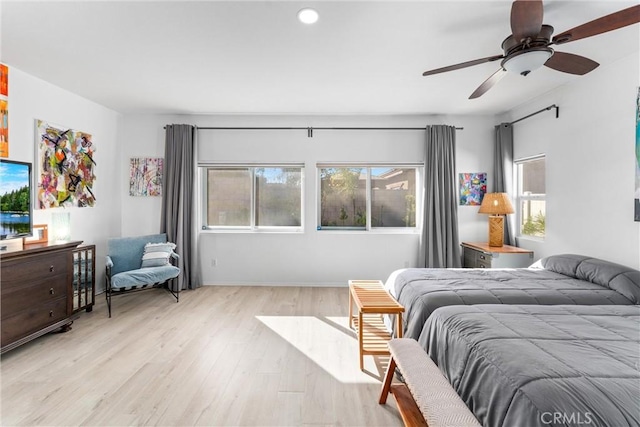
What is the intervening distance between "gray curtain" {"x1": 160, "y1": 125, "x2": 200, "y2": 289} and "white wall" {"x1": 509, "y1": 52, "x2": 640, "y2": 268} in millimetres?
4736

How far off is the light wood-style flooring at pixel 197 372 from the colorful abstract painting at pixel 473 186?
267 cm

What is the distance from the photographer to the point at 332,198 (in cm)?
492

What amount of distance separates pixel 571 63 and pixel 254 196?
13.2ft

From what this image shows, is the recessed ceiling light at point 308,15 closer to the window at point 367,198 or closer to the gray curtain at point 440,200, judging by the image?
the window at point 367,198

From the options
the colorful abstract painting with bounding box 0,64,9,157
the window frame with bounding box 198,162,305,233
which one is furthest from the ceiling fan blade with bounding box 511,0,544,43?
the colorful abstract painting with bounding box 0,64,9,157

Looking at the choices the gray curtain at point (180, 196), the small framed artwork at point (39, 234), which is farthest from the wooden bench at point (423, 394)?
the small framed artwork at point (39, 234)

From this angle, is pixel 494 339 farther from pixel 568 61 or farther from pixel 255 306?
pixel 255 306

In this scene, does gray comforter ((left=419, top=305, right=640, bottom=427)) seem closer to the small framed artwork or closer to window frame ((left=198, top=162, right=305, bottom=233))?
window frame ((left=198, top=162, right=305, bottom=233))

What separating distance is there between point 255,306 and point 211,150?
2464 millimetres

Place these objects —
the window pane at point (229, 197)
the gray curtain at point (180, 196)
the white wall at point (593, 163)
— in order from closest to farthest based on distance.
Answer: the white wall at point (593, 163), the gray curtain at point (180, 196), the window pane at point (229, 197)

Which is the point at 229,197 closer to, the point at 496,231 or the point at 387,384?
the point at 387,384

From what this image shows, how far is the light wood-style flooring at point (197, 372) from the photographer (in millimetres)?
1935

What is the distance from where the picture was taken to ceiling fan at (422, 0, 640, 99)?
1.62m

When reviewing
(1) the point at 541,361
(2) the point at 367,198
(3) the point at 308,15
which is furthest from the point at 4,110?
(1) the point at 541,361
